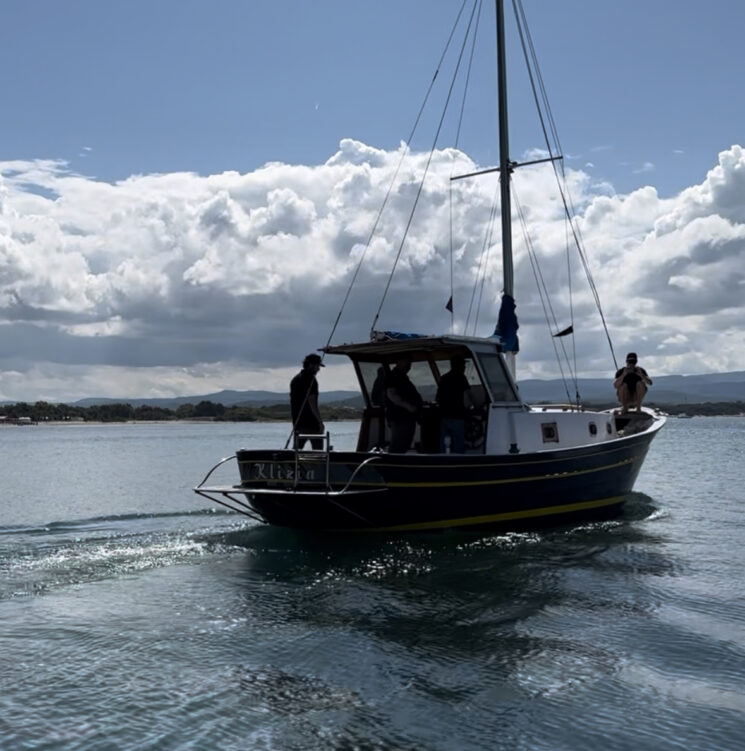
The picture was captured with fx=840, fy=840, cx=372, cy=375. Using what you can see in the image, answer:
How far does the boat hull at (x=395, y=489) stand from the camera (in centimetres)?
1248

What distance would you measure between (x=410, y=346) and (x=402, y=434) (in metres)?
1.48

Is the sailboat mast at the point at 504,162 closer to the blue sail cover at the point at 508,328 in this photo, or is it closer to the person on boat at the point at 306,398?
the blue sail cover at the point at 508,328

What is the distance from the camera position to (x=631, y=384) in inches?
754

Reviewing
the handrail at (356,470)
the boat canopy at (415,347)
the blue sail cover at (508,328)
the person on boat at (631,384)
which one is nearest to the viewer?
the handrail at (356,470)

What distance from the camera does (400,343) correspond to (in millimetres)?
13734

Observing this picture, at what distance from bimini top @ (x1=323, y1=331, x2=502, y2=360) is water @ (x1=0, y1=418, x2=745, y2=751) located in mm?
3107

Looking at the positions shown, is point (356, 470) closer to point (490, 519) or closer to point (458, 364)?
point (490, 519)

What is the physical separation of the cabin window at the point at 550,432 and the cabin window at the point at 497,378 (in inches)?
33.3

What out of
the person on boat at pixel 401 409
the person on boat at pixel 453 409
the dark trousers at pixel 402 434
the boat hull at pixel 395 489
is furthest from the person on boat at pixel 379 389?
the boat hull at pixel 395 489

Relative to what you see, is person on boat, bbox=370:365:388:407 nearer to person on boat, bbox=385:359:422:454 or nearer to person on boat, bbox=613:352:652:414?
person on boat, bbox=385:359:422:454

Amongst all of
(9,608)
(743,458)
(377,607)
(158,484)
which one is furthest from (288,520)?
(743,458)

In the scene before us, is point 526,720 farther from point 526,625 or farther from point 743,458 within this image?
point 743,458

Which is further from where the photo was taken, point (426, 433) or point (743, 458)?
point (743, 458)

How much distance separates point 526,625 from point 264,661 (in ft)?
9.77
